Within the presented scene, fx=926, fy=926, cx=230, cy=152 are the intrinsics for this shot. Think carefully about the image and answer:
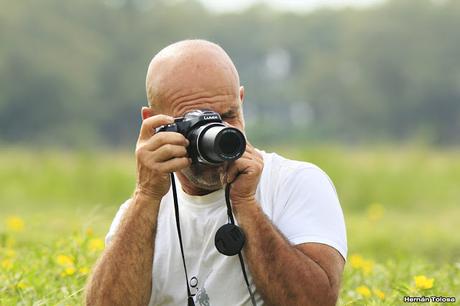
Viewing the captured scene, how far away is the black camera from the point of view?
8.09ft

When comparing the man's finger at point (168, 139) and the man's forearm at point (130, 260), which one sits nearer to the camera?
the man's finger at point (168, 139)

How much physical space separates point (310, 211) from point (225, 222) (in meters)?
0.27

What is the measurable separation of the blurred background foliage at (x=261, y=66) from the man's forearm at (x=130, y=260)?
41490 mm

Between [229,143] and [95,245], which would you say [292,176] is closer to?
[229,143]

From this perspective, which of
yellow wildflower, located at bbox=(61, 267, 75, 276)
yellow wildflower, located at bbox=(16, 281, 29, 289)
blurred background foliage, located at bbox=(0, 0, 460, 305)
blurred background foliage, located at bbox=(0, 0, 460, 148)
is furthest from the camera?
blurred background foliage, located at bbox=(0, 0, 460, 148)

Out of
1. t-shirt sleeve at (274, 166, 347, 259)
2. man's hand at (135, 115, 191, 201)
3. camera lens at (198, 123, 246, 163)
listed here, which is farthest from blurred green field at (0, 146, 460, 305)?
camera lens at (198, 123, 246, 163)

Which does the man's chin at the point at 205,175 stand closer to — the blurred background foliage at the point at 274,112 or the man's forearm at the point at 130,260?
the man's forearm at the point at 130,260

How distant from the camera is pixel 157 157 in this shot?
2.63m

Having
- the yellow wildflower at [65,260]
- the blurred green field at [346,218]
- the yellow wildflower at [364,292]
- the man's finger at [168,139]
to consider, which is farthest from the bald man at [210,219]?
the yellow wildflower at [364,292]

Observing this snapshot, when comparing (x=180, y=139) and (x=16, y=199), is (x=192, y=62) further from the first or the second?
(x=16, y=199)

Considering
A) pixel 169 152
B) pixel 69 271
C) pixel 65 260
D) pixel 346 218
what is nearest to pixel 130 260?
pixel 169 152

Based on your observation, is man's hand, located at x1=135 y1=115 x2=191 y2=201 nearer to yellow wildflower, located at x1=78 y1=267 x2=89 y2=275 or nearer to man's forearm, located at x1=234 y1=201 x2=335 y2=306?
man's forearm, located at x1=234 y1=201 x2=335 y2=306

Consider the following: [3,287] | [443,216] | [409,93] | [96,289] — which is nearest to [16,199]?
[443,216]

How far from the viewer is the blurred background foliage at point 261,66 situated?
50312mm
